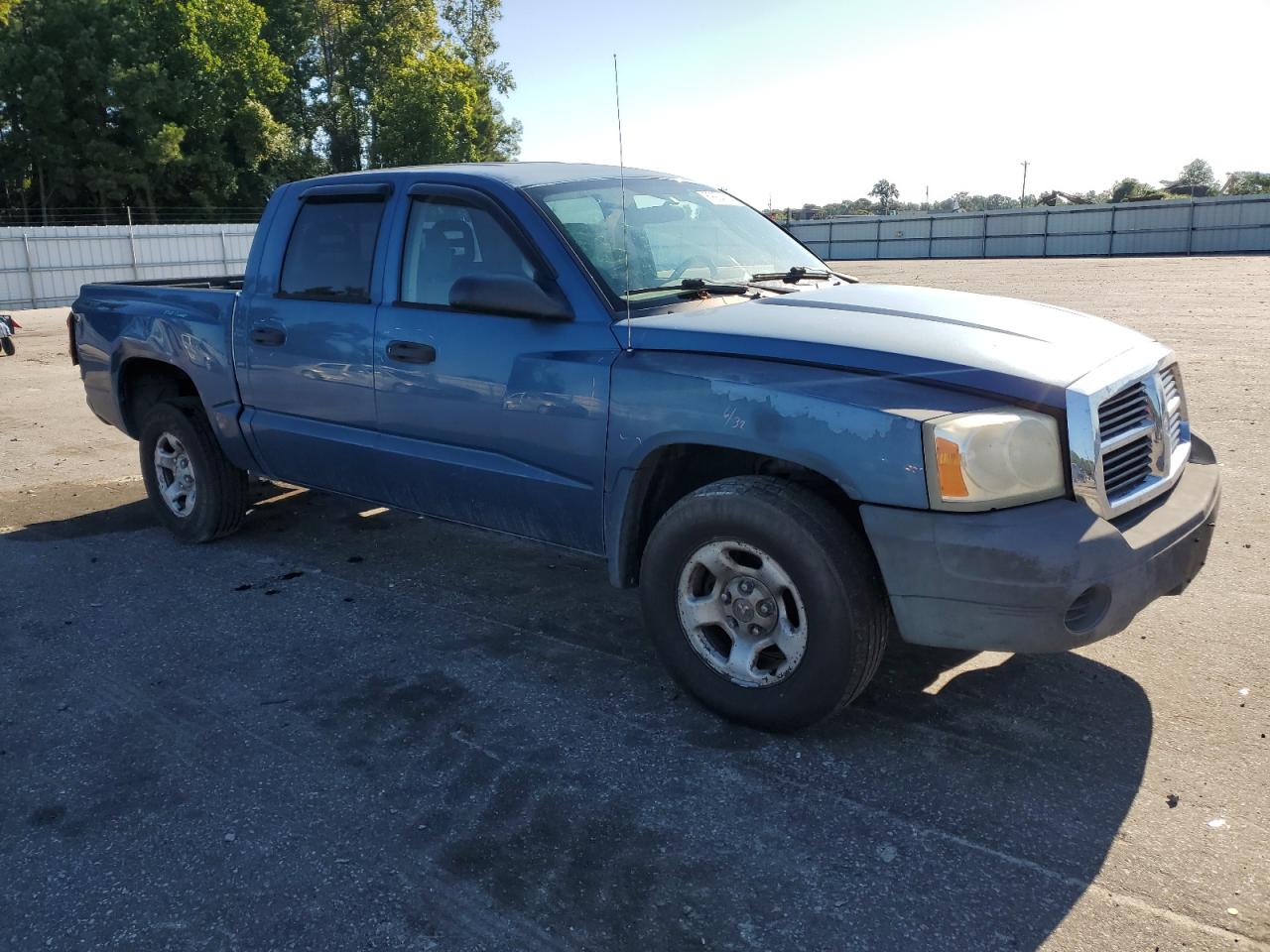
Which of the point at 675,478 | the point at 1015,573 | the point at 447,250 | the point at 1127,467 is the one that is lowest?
the point at 1015,573

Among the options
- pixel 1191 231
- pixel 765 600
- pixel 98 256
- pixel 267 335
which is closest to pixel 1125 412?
pixel 765 600

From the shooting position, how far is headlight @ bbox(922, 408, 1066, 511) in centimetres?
301

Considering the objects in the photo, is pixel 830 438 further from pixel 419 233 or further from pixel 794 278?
pixel 419 233

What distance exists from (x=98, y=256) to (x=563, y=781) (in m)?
28.3

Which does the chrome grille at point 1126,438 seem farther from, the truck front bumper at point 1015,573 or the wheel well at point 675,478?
the wheel well at point 675,478

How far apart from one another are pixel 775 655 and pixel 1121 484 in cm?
124

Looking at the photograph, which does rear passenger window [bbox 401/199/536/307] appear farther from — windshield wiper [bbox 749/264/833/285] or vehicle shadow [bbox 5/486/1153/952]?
vehicle shadow [bbox 5/486/1153/952]

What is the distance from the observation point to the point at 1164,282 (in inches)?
936

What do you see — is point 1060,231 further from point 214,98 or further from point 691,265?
point 691,265

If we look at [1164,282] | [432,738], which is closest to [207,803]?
[432,738]

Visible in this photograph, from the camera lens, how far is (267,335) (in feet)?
16.6

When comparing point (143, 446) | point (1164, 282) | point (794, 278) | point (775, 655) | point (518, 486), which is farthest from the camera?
point (1164, 282)

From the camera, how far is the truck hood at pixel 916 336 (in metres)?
3.17

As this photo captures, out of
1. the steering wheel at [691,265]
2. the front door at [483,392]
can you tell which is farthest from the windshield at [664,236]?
the front door at [483,392]
